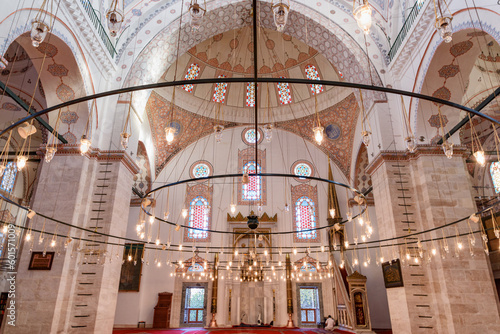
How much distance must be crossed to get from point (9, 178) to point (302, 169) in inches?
498

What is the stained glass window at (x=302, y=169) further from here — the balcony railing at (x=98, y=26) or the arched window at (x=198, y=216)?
the balcony railing at (x=98, y=26)

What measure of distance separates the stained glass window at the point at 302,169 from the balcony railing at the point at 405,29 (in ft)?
23.9

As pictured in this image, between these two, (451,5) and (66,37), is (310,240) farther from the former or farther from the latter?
(66,37)

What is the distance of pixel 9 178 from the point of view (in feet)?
44.3

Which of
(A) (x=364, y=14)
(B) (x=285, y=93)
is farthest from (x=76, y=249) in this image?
(B) (x=285, y=93)

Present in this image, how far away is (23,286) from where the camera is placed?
7.73m

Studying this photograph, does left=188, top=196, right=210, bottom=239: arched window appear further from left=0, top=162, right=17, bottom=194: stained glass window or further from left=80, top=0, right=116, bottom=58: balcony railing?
left=80, top=0, right=116, bottom=58: balcony railing

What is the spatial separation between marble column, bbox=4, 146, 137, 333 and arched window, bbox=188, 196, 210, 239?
611 centimetres

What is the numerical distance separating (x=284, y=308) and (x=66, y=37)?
40.9 ft

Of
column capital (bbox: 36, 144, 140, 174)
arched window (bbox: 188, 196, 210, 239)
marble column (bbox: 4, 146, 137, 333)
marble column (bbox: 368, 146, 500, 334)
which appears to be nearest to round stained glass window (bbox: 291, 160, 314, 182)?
arched window (bbox: 188, 196, 210, 239)

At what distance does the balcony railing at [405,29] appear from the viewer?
327 inches

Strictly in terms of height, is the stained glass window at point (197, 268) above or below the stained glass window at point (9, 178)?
below

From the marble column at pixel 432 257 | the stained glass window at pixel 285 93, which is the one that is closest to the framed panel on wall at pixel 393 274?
the marble column at pixel 432 257

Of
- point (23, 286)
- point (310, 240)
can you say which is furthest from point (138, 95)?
point (310, 240)
